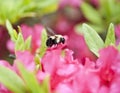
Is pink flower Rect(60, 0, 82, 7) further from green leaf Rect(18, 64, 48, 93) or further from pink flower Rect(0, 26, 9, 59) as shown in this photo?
green leaf Rect(18, 64, 48, 93)

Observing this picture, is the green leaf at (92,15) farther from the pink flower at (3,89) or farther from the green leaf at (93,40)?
the pink flower at (3,89)

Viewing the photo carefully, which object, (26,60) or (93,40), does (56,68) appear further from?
(93,40)

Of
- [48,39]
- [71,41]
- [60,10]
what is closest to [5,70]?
[48,39]

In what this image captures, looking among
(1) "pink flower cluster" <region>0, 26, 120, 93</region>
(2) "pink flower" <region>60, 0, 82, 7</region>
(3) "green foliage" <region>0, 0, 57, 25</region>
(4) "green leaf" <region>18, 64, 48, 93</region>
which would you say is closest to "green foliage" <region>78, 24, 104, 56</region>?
(1) "pink flower cluster" <region>0, 26, 120, 93</region>

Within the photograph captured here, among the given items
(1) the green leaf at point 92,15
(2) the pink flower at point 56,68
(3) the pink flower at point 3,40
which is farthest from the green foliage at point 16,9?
A: (2) the pink flower at point 56,68

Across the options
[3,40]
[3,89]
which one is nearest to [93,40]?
[3,89]

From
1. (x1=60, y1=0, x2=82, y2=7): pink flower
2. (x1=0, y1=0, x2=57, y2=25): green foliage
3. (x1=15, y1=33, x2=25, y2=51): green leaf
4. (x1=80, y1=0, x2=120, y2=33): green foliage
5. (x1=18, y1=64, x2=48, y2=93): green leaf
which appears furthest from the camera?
(x1=60, y1=0, x2=82, y2=7): pink flower
